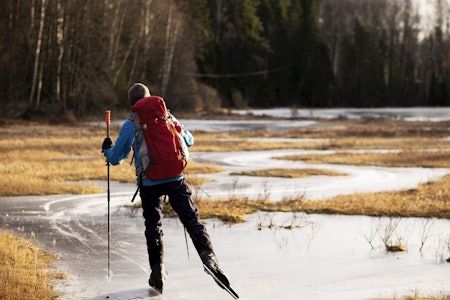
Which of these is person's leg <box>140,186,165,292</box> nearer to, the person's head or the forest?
the person's head

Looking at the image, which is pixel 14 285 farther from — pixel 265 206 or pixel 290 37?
pixel 290 37

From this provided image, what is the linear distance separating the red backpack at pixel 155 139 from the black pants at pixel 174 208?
169mm

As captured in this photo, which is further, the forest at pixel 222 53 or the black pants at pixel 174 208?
the forest at pixel 222 53

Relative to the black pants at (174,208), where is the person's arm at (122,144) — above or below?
above

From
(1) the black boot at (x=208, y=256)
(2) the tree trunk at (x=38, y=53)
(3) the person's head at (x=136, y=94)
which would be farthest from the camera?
(2) the tree trunk at (x=38, y=53)

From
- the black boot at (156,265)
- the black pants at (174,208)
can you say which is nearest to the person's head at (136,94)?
the black pants at (174,208)

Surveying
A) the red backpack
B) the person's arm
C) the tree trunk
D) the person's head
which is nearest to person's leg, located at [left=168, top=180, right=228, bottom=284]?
the red backpack

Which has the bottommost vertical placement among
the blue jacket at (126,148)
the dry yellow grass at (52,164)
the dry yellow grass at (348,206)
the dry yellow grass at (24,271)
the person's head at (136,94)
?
the dry yellow grass at (52,164)

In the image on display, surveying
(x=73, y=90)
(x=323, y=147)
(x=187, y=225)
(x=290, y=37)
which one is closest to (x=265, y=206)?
(x=187, y=225)

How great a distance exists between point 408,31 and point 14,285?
3946 inches

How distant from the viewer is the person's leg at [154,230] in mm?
6871

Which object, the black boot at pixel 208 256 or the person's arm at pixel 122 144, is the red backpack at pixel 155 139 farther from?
the black boot at pixel 208 256

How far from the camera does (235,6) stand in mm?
73875

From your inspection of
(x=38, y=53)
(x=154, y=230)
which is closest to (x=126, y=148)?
(x=154, y=230)
